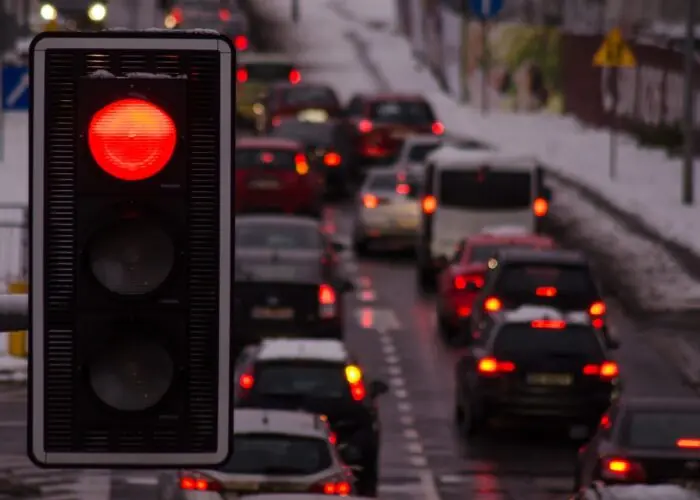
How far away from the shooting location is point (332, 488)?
57.4 feet

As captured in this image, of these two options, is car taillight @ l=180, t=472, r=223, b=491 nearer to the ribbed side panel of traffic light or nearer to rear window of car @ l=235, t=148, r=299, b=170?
the ribbed side panel of traffic light

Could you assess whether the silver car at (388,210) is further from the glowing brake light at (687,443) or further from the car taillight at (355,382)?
the glowing brake light at (687,443)

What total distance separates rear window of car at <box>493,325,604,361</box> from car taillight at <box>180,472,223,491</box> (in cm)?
904

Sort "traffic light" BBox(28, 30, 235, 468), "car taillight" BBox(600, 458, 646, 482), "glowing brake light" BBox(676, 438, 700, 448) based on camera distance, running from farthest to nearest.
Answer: "glowing brake light" BBox(676, 438, 700, 448)
"car taillight" BBox(600, 458, 646, 482)
"traffic light" BBox(28, 30, 235, 468)

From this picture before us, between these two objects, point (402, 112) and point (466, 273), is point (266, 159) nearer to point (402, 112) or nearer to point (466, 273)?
point (466, 273)

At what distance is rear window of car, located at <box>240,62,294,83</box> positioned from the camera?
229 ft

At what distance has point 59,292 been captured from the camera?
5195 millimetres

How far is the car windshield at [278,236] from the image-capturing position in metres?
32.4

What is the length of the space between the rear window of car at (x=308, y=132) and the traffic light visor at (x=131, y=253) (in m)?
46.8

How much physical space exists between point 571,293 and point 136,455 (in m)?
25.6

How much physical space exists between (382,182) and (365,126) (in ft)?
42.4

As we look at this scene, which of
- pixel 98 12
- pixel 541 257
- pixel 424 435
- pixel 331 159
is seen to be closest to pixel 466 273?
pixel 541 257

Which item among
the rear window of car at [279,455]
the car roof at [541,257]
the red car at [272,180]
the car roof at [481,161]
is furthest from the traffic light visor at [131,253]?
the red car at [272,180]

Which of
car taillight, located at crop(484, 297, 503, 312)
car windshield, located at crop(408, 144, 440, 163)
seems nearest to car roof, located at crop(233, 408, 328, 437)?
car taillight, located at crop(484, 297, 503, 312)
